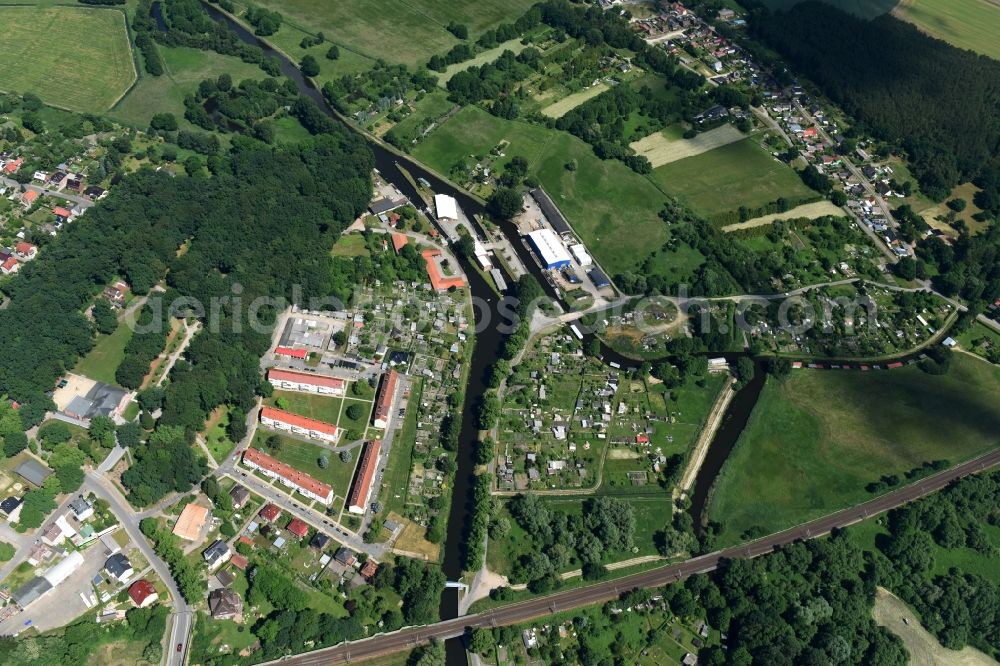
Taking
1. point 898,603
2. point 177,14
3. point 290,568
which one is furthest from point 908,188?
point 177,14

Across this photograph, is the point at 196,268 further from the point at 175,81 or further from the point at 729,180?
the point at 729,180

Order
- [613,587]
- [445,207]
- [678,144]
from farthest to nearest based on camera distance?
[678,144] < [445,207] < [613,587]

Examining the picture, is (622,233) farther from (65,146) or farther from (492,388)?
(65,146)

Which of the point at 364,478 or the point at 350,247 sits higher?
the point at 350,247

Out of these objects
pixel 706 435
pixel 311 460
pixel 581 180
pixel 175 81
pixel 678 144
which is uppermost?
pixel 678 144

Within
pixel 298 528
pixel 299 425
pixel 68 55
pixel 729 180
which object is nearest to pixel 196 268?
pixel 299 425

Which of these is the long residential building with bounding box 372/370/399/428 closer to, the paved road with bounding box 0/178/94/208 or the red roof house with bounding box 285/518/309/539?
the red roof house with bounding box 285/518/309/539
